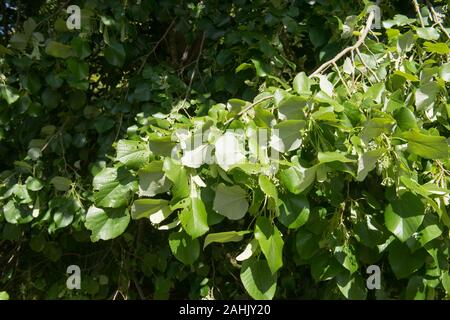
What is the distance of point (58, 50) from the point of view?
66.4 inches

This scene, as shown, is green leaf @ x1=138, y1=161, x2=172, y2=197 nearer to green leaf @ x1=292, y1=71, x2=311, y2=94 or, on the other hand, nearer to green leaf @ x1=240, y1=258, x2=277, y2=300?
green leaf @ x1=240, y1=258, x2=277, y2=300

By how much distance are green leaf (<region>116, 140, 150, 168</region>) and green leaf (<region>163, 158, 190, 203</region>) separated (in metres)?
0.13

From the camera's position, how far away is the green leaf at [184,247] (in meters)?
1.07

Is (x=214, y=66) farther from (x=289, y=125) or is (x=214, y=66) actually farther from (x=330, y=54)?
(x=289, y=125)

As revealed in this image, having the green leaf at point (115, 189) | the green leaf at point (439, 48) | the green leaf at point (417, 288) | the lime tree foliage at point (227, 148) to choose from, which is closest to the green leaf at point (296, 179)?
the lime tree foliage at point (227, 148)

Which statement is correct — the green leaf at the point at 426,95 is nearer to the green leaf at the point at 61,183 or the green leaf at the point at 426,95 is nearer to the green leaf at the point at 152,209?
the green leaf at the point at 152,209

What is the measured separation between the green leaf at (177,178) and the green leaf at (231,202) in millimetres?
65

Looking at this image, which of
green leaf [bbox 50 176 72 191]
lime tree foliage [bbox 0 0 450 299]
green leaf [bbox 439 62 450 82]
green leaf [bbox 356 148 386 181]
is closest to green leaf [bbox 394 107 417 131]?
lime tree foliage [bbox 0 0 450 299]

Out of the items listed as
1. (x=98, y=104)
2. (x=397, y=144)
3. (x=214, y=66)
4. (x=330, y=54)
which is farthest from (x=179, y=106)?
(x=397, y=144)

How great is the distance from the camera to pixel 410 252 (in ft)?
3.72

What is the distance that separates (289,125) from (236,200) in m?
0.18

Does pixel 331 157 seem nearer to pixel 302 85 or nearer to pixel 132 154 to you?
pixel 302 85

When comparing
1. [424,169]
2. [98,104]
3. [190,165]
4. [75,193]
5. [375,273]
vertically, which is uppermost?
[190,165]

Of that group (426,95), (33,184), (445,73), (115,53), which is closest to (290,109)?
(426,95)
